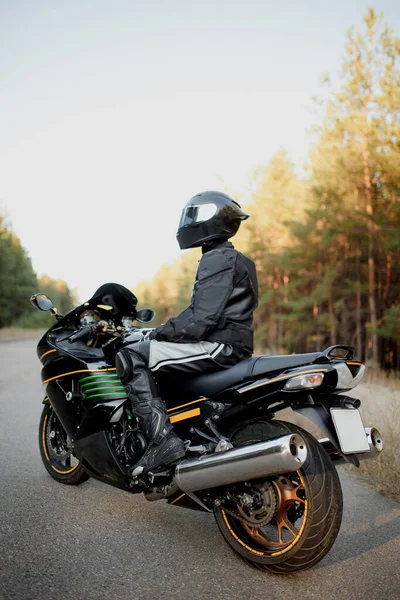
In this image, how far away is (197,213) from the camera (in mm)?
4070

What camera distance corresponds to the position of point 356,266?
28.0 meters

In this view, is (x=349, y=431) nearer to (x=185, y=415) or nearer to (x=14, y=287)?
(x=185, y=415)

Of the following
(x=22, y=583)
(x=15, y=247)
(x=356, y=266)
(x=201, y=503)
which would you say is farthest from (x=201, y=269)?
(x=15, y=247)

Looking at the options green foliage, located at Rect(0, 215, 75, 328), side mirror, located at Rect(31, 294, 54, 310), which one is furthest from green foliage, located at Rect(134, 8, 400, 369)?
green foliage, located at Rect(0, 215, 75, 328)

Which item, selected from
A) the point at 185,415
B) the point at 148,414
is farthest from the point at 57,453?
the point at 185,415

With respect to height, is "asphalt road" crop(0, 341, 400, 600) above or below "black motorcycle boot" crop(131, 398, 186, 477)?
below

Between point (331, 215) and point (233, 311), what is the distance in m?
22.9

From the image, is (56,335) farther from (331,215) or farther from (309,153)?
(309,153)

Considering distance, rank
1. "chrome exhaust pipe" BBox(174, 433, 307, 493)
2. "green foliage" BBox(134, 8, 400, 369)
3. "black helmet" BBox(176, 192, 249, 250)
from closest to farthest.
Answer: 1. "chrome exhaust pipe" BBox(174, 433, 307, 493)
2. "black helmet" BBox(176, 192, 249, 250)
3. "green foliage" BBox(134, 8, 400, 369)

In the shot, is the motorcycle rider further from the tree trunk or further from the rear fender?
the tree trunk

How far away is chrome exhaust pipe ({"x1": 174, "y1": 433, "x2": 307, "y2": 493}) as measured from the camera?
303 centimetres

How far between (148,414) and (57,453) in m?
1.70

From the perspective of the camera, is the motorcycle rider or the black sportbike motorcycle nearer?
the black sportbike motorcycle

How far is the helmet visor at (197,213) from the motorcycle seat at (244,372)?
104 cm
